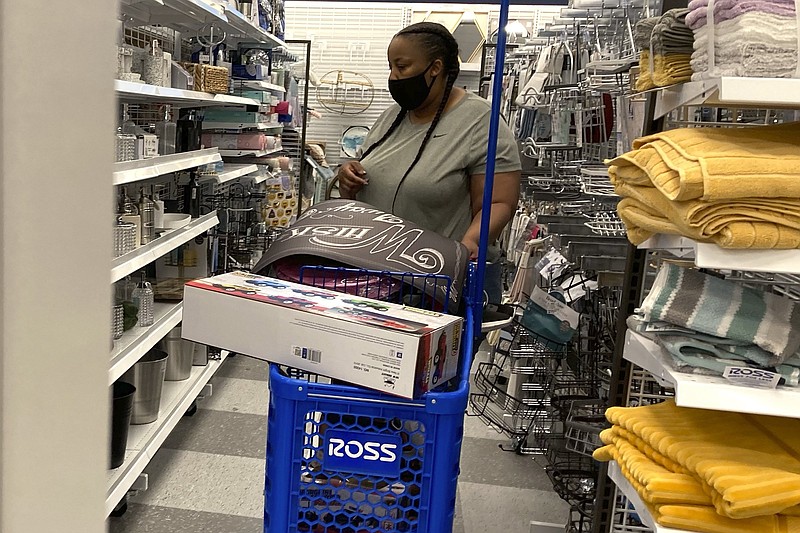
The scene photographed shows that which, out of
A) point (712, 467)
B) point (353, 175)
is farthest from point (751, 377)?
point (353, 175)

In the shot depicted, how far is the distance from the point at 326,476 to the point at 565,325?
66.1 inches

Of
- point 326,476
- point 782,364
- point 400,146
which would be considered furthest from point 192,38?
point 782,364

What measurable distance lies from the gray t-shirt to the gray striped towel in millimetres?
893

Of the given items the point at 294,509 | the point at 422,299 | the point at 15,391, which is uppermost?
the point at 15,391

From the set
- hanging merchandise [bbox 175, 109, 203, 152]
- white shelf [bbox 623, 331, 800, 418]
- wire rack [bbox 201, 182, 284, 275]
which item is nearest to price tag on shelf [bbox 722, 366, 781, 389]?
white shelf [bbox 623, 331, 800, 418]

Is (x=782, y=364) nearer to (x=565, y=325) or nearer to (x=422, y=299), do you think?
(x=422, y=299)

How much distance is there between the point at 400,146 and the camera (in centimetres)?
241

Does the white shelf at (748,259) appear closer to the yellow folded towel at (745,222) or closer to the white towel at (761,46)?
the yellow folded towel at (745,222)

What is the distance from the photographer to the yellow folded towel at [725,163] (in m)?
1.27

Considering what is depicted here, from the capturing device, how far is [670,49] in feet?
5.27

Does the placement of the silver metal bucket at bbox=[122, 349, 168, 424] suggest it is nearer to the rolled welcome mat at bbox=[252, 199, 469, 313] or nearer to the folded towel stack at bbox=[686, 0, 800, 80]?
the rolled welcome mat at bbox=[252, 199, 469, 313]

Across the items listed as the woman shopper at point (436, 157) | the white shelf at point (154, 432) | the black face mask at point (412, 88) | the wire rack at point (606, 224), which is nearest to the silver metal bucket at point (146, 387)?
the white shelf at point (154, 432)

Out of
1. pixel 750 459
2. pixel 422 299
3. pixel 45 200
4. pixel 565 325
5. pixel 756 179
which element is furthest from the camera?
pixel 565 325

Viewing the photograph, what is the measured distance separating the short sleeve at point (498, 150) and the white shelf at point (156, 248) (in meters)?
1.08
